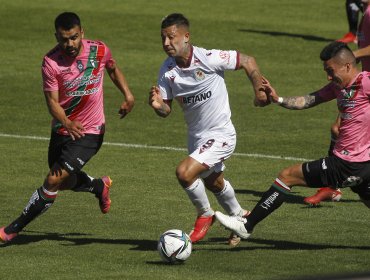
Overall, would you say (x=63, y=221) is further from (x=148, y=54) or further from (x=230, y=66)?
(x=148, y=54)

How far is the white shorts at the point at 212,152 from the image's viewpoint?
1207 cm

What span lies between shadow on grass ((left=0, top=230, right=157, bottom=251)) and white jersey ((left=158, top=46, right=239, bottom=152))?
116cm

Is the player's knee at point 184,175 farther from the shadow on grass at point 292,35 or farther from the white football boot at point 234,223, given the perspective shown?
the shadow on grass at point 292,35

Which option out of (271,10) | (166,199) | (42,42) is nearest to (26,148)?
(166,199)

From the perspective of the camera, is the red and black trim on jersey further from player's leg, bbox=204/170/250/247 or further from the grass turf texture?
player's leg, bbox=204/170/250/247

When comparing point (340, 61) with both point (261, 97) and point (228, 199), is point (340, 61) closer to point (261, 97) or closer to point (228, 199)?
point (261, 97)

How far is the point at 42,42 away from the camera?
88.5 ft

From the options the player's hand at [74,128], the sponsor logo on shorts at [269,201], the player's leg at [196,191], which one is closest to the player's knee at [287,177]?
the sponsor logo on shorts at [269,201]

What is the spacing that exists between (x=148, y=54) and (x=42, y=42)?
8.75 ft

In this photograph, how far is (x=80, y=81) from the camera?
12.6 metres

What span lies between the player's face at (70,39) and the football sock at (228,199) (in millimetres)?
2180

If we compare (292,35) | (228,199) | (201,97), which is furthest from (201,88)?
(292,35)

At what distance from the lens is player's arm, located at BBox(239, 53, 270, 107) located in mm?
11844

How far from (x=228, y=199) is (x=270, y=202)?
2.86ft
